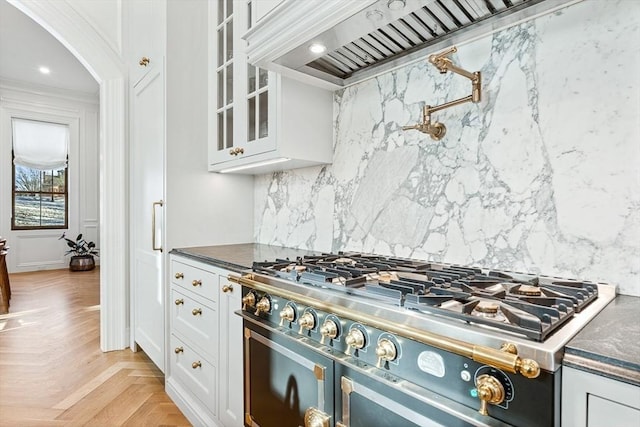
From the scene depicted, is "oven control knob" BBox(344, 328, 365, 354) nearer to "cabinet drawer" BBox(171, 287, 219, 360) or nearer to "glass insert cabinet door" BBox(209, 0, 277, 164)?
"cabinet drawer" BBox(171, 287, 219, 360)

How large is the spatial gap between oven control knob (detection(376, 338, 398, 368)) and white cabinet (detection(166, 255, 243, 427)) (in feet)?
2.73

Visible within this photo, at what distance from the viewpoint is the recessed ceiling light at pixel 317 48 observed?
1.43m

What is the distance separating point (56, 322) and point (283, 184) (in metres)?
2.98

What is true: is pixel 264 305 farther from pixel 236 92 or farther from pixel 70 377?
pixel 70 377

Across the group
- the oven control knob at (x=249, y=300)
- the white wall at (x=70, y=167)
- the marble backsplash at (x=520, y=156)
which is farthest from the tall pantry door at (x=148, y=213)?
the white wall at (x=70, y=167)

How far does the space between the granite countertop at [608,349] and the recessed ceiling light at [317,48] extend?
126cm

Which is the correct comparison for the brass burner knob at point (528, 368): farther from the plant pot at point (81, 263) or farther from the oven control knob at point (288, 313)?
the plant pot at point (81, 263)

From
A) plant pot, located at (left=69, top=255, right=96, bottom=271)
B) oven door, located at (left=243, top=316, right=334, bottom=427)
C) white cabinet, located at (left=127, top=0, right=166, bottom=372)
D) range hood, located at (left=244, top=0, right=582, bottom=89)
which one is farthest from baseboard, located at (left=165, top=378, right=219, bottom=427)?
plant pot, located at (left=69, top=255, right=96, bottom=271)

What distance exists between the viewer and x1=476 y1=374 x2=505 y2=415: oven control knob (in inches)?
26.5

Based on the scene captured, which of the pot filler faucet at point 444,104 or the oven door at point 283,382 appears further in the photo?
the pot filler faucet at point 444,104

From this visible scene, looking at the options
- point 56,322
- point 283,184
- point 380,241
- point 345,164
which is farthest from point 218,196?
point 56,322

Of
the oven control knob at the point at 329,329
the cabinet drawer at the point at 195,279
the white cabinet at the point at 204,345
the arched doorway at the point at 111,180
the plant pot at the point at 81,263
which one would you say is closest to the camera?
the oven control knob at the point at 329,329

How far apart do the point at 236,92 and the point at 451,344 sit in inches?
71.0

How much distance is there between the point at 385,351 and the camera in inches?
34.7
